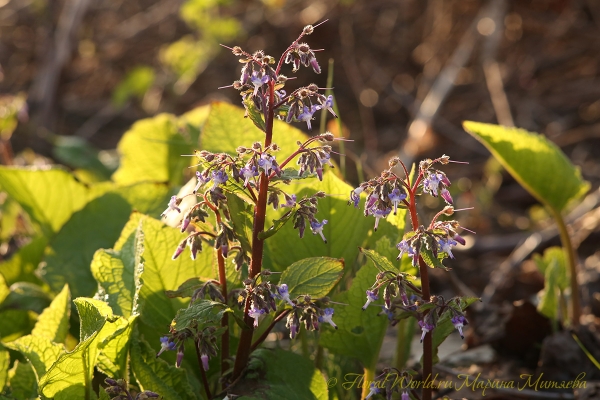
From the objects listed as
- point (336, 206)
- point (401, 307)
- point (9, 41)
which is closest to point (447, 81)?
point (336, 206)

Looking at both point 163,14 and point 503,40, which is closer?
point 503,40

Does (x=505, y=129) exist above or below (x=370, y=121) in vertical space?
above

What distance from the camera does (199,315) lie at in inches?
47.9

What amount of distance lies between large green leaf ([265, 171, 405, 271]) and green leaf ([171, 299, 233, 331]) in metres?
0.43

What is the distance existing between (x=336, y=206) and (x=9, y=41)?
4746 millimetres

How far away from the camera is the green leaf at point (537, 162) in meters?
1.85

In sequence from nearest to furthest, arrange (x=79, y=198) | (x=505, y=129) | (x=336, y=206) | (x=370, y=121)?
1. (x=336, y=206)
2. (x=505, y=129)
3. (x=79, y=198)
4. (x=370, y=121)

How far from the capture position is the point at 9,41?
18.1 feet

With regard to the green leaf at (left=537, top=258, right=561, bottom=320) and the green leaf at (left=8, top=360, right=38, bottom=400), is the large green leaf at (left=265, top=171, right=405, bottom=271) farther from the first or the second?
the green leaf at (left=8, top=360, right=38, bottom=400)

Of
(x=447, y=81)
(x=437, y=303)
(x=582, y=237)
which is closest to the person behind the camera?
(x=437, y=303)

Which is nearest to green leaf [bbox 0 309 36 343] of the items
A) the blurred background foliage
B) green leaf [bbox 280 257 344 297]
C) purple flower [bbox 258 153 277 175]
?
green leaf [bbox 280 257 344 297]

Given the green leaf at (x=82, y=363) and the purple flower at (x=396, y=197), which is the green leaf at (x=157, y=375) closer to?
the green leaf at (x=82, y=363)

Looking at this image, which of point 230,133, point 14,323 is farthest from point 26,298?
point 230,133

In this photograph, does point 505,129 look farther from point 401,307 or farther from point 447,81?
point 447,81
